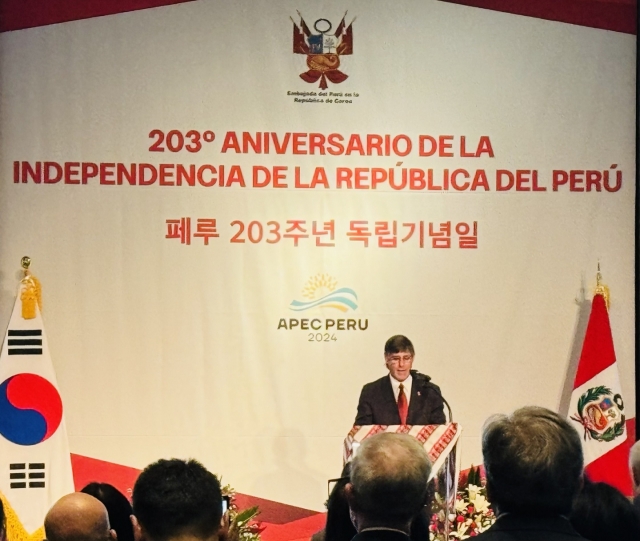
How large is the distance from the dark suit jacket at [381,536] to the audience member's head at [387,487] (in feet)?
0.06

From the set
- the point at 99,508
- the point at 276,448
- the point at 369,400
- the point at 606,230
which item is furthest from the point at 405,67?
the point at 99,508

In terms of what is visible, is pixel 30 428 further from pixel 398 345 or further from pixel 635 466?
pixel 635 466

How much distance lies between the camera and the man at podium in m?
4.43

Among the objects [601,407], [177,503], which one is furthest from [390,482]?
[601,407]

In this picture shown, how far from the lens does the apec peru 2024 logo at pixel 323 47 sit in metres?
4.58

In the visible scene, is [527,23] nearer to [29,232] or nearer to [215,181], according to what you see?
[215,181]

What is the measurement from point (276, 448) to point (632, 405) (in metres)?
1.88

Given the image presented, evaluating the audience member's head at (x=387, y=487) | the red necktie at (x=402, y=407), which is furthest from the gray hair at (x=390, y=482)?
the red necktie at (x=402, y=407)

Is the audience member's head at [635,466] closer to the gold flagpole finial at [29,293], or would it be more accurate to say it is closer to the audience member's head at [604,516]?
the audience member's head at [604,516]

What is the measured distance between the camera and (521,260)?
4617 mm

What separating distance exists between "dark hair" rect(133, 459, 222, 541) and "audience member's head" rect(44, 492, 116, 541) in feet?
1.17

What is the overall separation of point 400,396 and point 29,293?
194 cm

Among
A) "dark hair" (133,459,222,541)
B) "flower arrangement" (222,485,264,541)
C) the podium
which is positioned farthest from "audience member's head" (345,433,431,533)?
"flower arrangement" (222,485,264,541)

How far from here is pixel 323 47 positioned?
4590 millimetres
